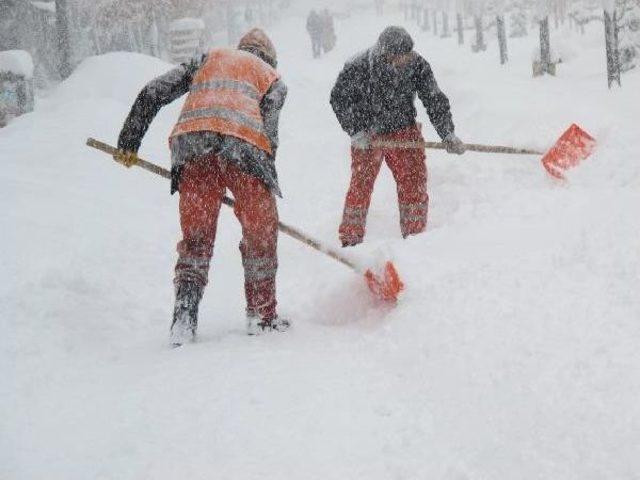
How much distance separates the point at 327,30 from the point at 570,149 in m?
22.4

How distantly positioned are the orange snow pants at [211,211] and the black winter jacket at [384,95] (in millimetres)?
1960

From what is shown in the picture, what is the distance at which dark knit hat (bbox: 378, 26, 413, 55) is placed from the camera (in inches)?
180

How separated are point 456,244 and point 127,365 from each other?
2077 mm

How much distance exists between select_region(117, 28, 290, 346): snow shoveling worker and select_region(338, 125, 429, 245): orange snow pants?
1.79 metres

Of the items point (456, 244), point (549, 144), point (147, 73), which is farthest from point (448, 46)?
point (456, 244)

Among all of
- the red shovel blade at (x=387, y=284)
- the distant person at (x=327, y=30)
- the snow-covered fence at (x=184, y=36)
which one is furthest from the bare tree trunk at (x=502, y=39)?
the red shovel blade at (x=387, y=284)

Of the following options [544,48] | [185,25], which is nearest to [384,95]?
[544,48]

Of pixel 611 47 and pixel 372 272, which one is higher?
Result: pixel 611 47

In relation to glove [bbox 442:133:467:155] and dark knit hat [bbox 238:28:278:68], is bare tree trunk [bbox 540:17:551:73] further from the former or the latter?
dark knit hat [bbox 238:28:278:68]

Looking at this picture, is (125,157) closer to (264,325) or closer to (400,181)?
(264,325)

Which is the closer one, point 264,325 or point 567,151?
point 264,325

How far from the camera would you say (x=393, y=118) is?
485 centimetres

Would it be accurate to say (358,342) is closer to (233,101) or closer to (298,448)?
(298,448)

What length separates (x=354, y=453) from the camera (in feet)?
6.54
